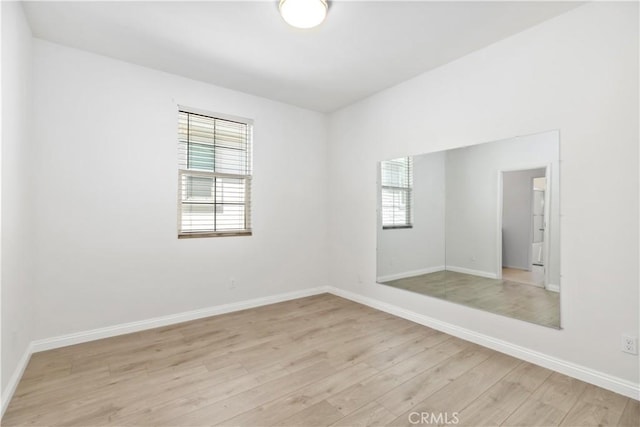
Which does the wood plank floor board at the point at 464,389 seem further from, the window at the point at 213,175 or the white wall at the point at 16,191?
the window at the point at 213,175

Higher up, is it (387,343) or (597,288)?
(597,288)

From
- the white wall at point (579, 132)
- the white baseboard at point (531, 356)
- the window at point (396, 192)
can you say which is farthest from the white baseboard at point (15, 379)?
the window at point (396, 192)

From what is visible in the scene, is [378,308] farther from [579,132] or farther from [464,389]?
[579,132]

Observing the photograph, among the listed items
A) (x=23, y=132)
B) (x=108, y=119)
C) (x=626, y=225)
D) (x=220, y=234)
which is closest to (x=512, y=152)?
(x=626, y=225)

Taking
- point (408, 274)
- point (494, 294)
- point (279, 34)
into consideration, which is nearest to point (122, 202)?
point (279, 34)

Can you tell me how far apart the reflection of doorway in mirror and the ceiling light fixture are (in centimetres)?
Result: 205

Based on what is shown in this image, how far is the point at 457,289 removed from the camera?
9.93ft

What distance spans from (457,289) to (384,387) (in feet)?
4.55

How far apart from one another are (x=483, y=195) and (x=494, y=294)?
36.6 inches

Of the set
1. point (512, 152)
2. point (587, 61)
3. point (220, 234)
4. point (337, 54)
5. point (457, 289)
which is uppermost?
point (337, 54)

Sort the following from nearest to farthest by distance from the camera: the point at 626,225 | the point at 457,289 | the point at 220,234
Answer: the point at 626,225
the point at 457,289
the point at 220,234

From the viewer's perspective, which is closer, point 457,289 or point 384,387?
point 384,387

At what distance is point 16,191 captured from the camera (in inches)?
84.0

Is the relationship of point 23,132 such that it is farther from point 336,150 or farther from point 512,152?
point 512,152
